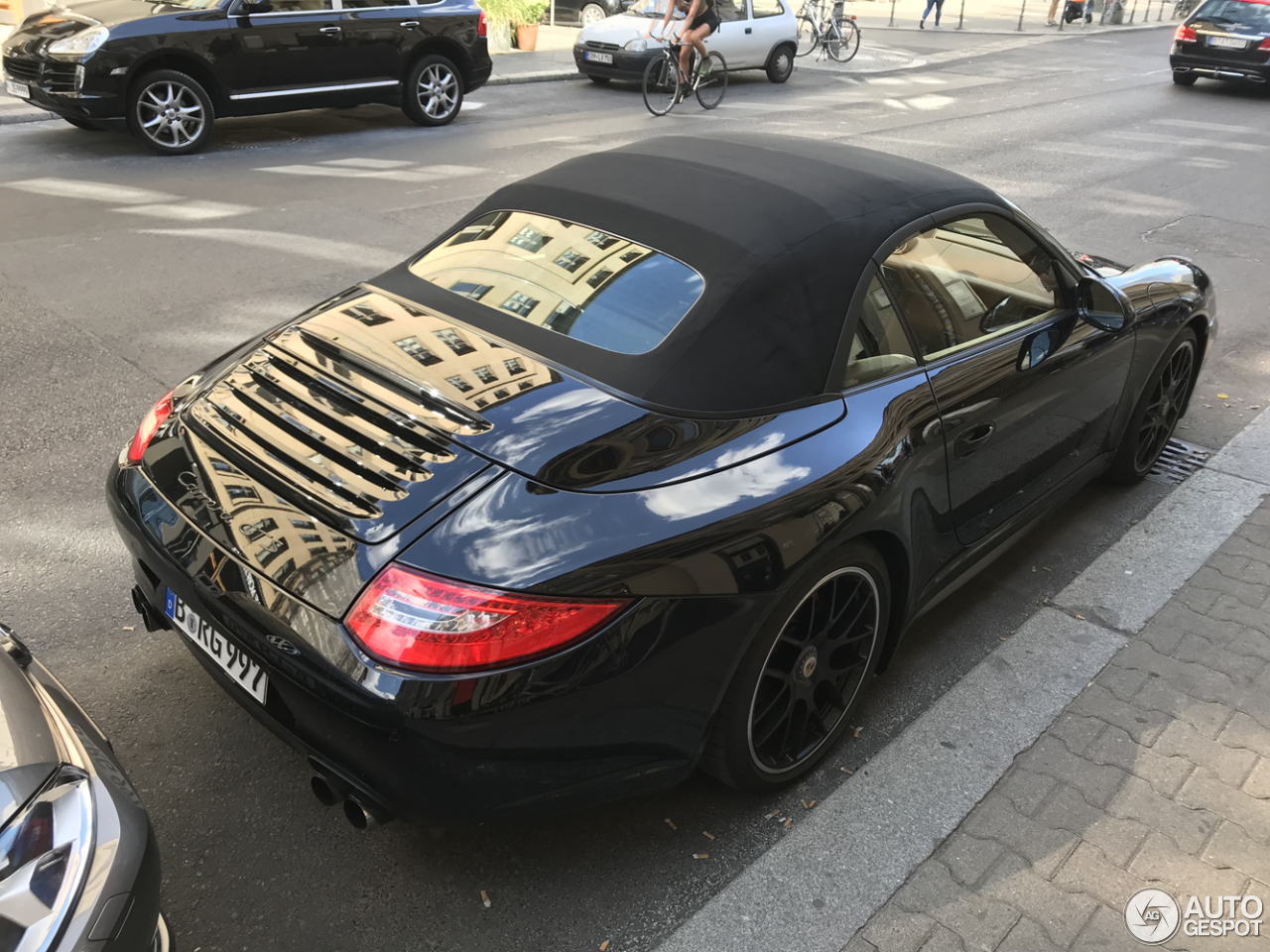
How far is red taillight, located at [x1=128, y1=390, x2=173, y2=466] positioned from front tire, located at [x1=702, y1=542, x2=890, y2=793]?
5.52 ft

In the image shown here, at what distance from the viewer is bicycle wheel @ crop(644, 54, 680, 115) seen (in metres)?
13.7

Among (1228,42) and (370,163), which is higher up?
(1228,42)

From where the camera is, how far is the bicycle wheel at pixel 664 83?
13.7m

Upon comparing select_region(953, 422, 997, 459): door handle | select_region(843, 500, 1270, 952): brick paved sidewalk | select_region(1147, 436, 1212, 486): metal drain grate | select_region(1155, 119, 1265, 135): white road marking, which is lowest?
select_region(1155, 119, 1265, 135): white road marking

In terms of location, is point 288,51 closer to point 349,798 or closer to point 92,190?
point 92,190

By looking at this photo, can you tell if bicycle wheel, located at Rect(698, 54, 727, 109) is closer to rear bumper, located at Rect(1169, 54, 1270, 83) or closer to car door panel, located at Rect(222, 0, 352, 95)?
car door panel, located at Rect(222, 0, 352, 95)

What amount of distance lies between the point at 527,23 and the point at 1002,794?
58.7 feet

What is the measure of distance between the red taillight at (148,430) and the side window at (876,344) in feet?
6.19

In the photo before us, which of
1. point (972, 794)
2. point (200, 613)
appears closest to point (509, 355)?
point (200, 613)

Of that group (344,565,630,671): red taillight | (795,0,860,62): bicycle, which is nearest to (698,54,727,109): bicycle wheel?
(795,0,860,62): bicycle

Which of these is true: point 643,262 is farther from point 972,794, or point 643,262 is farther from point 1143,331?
point 1143,331

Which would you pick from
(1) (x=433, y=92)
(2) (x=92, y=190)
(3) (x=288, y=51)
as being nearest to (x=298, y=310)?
(2) (x=92, y=190)

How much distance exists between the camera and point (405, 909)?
248 centimetres

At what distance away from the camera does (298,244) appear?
24.1 ft
